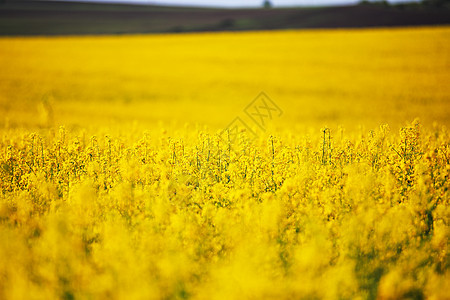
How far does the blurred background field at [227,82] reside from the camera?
34.0 feet

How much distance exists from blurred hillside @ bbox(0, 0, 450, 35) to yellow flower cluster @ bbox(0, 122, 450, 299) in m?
22.8

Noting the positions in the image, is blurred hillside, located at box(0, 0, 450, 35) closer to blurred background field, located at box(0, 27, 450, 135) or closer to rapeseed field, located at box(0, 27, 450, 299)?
blurred background field, located at box(0, 27, 450, 135)

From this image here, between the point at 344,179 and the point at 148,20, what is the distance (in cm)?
3376

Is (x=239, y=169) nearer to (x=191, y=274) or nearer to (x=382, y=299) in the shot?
(x=191, y=274)

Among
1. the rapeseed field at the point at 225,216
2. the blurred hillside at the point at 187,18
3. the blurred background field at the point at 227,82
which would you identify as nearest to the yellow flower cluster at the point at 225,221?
the rapeseed field at the point at 225,216

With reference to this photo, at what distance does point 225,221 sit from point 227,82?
10.4 meters

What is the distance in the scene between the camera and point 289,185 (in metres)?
4.56

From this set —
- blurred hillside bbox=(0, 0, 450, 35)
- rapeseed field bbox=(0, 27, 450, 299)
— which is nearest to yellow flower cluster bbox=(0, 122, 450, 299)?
rapeseed field bbox=(0, 27, 450, 299)

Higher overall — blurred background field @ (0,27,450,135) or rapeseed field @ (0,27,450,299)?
blurred background field @ (0,27,450,135)

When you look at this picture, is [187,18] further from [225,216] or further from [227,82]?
[225,216]

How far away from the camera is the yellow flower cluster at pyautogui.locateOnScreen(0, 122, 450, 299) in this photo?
343cm

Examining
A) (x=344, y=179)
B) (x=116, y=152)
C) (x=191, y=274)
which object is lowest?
(x=191, y=274)

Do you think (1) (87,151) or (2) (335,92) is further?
(2) (335,92)

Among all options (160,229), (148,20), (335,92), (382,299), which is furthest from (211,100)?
(148,20)
